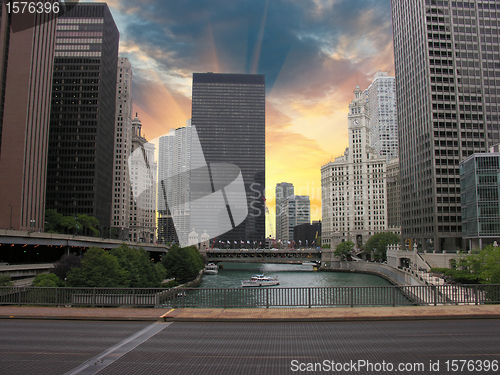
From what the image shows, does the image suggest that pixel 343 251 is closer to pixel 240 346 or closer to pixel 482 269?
pixel 482 269

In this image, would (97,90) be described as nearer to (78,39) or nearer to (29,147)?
(78,39)

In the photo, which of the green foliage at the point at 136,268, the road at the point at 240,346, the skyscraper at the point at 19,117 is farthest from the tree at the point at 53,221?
the road at the point at 240,346

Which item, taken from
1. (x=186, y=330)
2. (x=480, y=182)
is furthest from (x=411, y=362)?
(x=480, y=182)

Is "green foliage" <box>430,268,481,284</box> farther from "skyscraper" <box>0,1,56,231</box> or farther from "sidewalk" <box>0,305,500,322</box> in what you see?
"skyscraper" <box>0,1,56,231</box>

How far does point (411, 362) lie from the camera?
14.0m

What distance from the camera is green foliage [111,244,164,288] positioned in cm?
6494

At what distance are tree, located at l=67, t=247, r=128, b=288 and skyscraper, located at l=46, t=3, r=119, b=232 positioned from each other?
120 meters

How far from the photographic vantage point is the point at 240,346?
16516 millimetres

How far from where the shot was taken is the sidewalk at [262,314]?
851 inches

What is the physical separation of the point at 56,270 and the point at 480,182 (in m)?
90.4

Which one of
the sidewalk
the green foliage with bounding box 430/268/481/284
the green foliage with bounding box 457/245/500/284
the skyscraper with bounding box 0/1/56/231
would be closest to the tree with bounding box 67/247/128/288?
the sidewalk

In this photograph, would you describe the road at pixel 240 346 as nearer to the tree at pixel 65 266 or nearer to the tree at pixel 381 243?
the tree at pixel 65 266

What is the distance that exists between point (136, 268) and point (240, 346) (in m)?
56.1

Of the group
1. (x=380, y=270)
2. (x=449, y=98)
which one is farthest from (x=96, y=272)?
(x=449, y=98)
